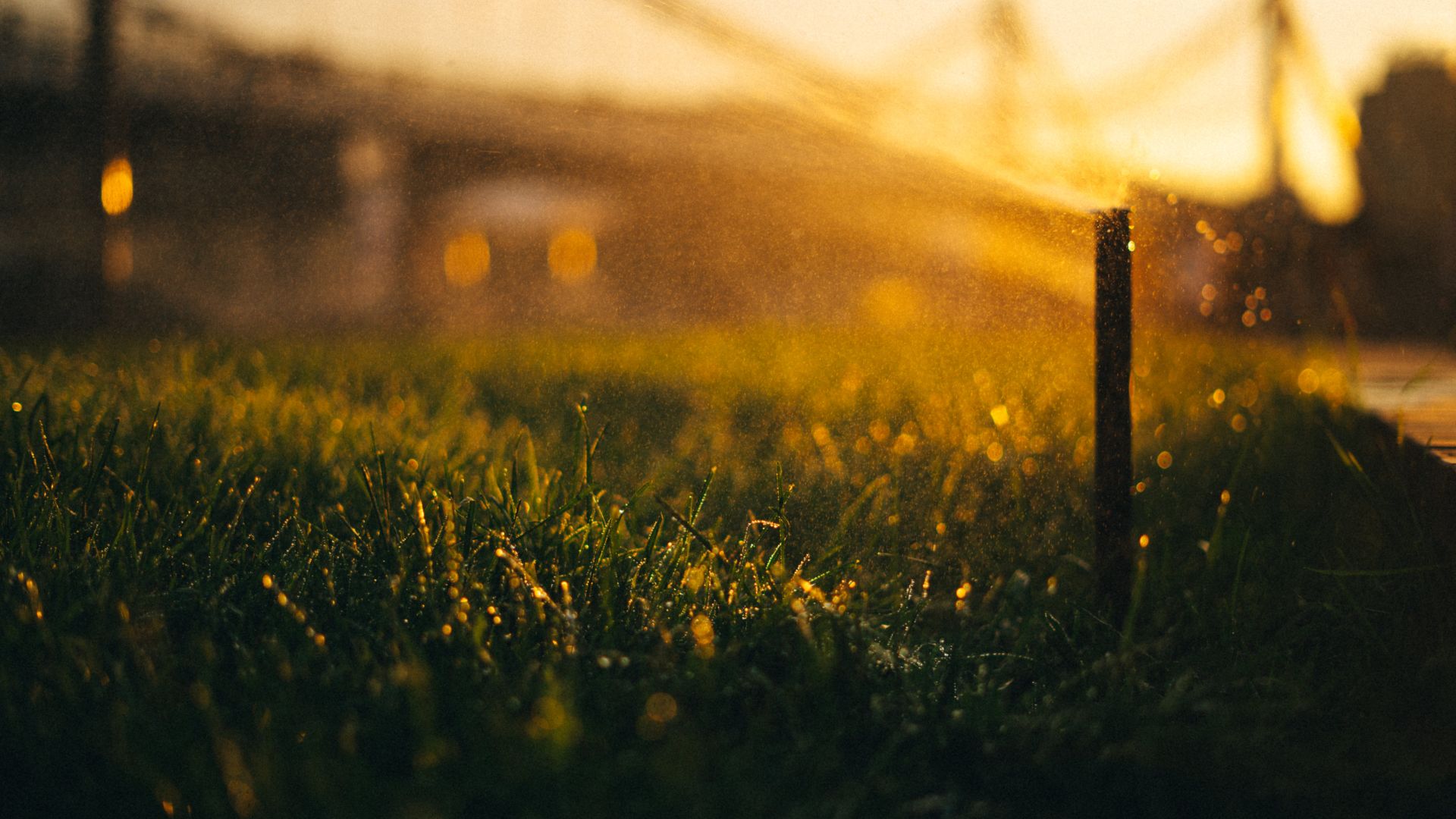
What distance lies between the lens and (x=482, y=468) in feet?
6.88

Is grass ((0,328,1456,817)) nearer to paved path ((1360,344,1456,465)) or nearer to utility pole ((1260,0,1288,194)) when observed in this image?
paved path ((1360,344,1456,465))

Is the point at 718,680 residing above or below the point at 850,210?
below

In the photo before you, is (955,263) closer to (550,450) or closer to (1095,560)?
(1095,560)

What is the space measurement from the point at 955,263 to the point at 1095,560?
664mm

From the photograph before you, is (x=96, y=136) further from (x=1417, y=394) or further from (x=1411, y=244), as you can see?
(x=1411, y=244)

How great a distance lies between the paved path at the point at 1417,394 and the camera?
6.24 ft

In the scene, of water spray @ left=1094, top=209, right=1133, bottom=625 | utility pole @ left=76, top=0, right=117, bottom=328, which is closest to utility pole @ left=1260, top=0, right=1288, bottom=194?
water spray @ left=1094, top=209, right=1133, bottom=625

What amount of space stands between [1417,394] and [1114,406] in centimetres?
190

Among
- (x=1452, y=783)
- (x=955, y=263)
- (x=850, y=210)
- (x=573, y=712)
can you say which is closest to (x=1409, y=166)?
(x=850, y=210)

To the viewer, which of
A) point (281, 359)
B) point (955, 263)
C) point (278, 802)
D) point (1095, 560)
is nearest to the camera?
point (278, 802)

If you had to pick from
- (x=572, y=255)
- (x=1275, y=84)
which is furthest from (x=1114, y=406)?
(x=572, y=255)

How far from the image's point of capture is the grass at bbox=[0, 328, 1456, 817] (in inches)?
38.4

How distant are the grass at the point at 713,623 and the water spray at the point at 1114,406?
9 centimetres

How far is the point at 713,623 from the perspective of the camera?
133cm
